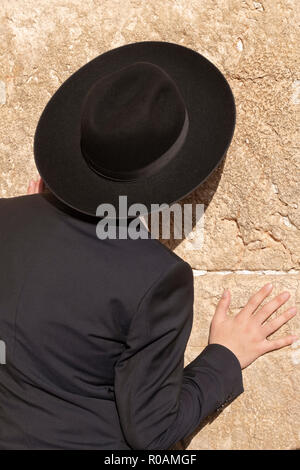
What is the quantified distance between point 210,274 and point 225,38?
778 mm

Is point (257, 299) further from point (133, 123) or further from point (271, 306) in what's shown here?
point (133, 123)

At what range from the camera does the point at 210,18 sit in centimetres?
199

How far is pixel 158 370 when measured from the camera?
5.74 ft

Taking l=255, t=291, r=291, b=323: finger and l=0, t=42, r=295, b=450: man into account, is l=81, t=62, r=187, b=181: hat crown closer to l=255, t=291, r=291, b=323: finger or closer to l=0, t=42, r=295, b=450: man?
l=0, t=42, r=295, b=450: man

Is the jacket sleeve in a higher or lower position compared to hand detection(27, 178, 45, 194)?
lower

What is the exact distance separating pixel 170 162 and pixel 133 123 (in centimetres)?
18

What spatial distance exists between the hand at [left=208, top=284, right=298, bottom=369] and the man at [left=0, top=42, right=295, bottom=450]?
23 centimetres

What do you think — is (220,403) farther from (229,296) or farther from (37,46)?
(37,46)

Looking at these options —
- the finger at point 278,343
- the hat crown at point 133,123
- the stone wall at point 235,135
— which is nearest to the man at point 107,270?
the hat crown at point 133,123

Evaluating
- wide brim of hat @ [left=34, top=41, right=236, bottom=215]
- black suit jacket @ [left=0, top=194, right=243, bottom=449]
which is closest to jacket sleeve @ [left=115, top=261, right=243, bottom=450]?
black suit jacket @ [left=0, top=194, right=243, bottom=449]

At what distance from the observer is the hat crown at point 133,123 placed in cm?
156

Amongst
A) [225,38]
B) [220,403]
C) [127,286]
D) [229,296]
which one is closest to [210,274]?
[229,296]

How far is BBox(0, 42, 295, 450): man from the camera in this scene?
5.34 feet

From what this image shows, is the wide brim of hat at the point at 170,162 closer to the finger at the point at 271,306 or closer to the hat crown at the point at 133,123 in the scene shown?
the hat crown at the point at 133,123
